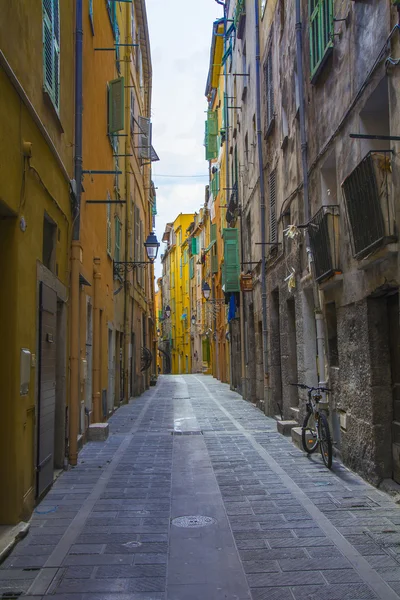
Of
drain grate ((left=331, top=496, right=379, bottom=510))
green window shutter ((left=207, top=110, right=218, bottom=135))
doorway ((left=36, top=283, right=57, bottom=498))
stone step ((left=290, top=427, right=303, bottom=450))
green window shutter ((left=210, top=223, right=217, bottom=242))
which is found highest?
green window shutter ((left=207, top=110, right=218, bottom=135))

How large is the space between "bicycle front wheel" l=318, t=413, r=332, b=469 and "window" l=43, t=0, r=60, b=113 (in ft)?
17.4

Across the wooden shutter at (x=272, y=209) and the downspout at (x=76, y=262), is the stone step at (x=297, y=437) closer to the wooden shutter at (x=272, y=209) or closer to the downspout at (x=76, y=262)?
the downspout at (x=76, y=262)

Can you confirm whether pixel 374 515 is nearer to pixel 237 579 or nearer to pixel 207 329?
pixel 237 579

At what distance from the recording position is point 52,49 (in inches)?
295

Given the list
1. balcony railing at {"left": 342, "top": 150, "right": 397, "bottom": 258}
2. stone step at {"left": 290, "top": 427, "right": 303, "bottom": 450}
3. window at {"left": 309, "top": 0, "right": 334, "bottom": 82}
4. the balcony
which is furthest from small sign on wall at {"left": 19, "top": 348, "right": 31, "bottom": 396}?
the balcony

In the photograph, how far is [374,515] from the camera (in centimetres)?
611

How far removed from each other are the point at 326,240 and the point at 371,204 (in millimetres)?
2045

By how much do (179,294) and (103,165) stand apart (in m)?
49.6

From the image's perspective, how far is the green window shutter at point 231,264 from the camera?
2184 cm

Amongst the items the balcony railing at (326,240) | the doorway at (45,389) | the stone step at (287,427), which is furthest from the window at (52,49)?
the stone step at (287,427)

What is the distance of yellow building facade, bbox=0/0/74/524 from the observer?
5500 mm

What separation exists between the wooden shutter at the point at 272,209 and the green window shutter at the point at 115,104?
3.65 m

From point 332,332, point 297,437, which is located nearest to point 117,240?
point 297,437

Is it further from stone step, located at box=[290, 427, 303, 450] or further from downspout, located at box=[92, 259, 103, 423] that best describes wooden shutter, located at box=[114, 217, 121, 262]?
stone step, located at box=[290, 427, 303, 450]
